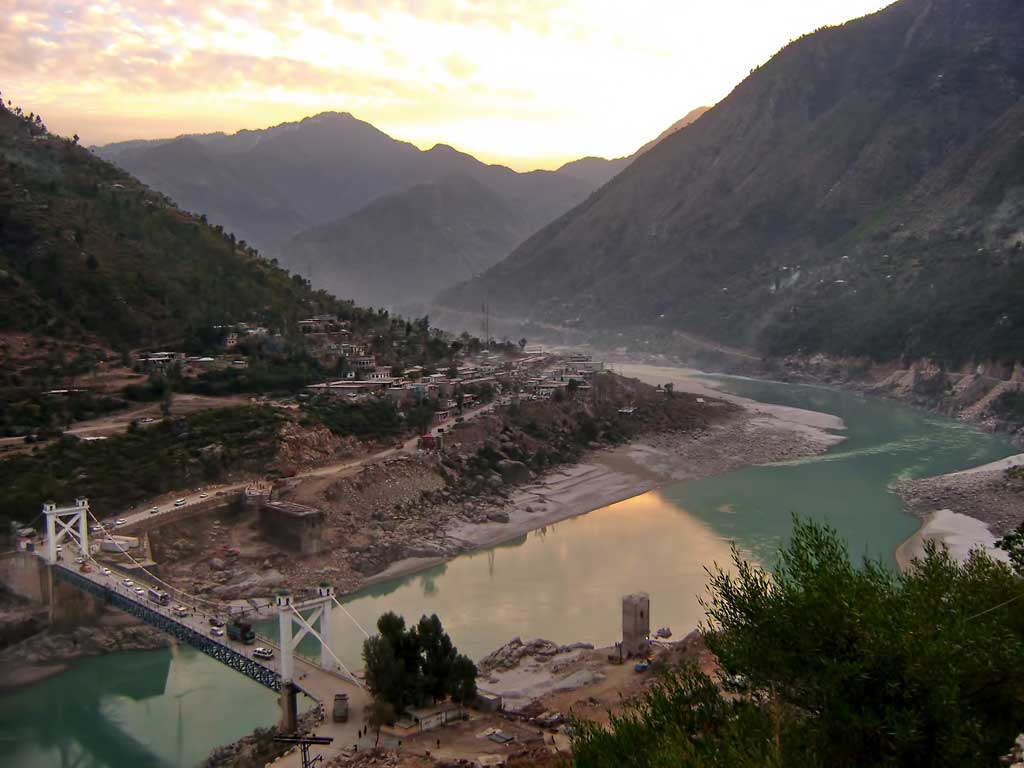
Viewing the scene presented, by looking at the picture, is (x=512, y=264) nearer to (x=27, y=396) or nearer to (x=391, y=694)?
(x=27, y=396)

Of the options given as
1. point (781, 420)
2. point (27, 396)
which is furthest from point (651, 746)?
point (781, 420)

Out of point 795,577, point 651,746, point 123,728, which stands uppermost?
point 795,577

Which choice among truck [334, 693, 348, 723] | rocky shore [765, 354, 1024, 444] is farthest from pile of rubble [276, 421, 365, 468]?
rocky shore [765, 354, 1024, 444]

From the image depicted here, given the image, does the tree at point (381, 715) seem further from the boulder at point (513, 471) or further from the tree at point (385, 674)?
the boulder at point (513, 471)

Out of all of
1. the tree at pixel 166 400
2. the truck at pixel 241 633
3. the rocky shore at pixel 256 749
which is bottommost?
the rocky shore at pixel 256 749

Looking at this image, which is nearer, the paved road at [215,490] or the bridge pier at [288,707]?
the bridge pier at [288,707]

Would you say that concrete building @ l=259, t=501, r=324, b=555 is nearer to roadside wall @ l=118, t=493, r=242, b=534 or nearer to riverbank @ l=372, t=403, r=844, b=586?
roadside wall @ l=118, t=493, r=242, b=534

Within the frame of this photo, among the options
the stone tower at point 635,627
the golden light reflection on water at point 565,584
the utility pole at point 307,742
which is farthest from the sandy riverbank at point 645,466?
the utility pole at point 307,742
